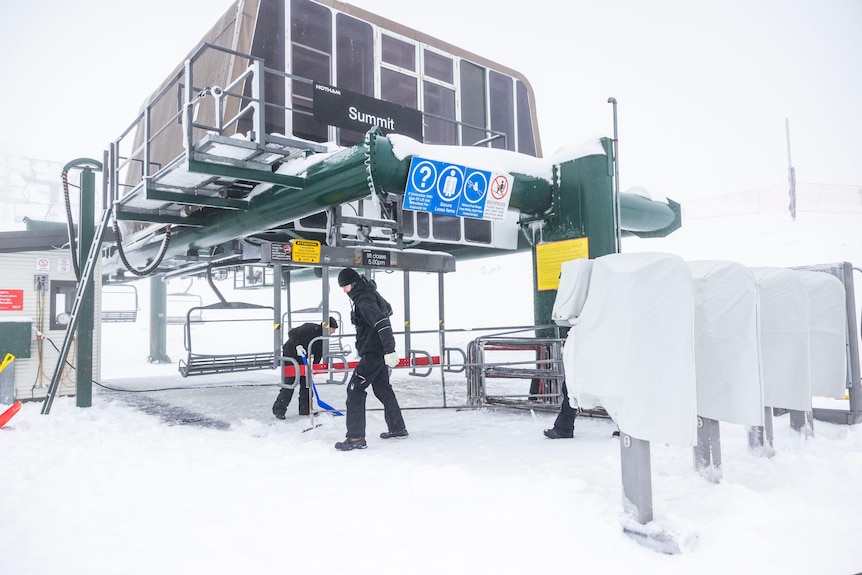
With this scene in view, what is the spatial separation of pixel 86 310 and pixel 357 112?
5228 millimetres

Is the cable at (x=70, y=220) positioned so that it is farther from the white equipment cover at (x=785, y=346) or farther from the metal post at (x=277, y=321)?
the white equipment cover at (x=785, y=346)

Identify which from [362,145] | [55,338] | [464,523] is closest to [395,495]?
[464,523]

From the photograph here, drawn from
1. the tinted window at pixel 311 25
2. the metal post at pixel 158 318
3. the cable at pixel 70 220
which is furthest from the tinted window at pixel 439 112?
the metal post at pixel 158 318

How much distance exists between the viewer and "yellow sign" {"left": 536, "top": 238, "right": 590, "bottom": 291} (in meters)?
7.61

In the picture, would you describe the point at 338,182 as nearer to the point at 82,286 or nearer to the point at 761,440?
the point at 82,286

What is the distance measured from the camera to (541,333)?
26.4 feet

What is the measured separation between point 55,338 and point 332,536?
30.8ft

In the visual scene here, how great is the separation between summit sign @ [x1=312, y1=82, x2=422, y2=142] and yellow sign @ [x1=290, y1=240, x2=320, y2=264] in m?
1.61

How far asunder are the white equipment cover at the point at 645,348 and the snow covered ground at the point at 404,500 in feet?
1.95

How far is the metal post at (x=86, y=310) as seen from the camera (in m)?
8.78

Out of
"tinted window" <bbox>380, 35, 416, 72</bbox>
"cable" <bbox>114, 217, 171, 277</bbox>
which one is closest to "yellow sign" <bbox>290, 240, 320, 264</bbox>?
"cable" <bbox>114, 217, 171, 277</bbox>

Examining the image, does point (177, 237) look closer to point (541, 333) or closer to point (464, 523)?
point (541, 333)

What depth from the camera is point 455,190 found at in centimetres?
718

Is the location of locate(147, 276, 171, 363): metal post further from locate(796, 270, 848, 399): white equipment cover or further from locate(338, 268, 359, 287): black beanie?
locate(796, 270, 848, 399): white equipment cover
